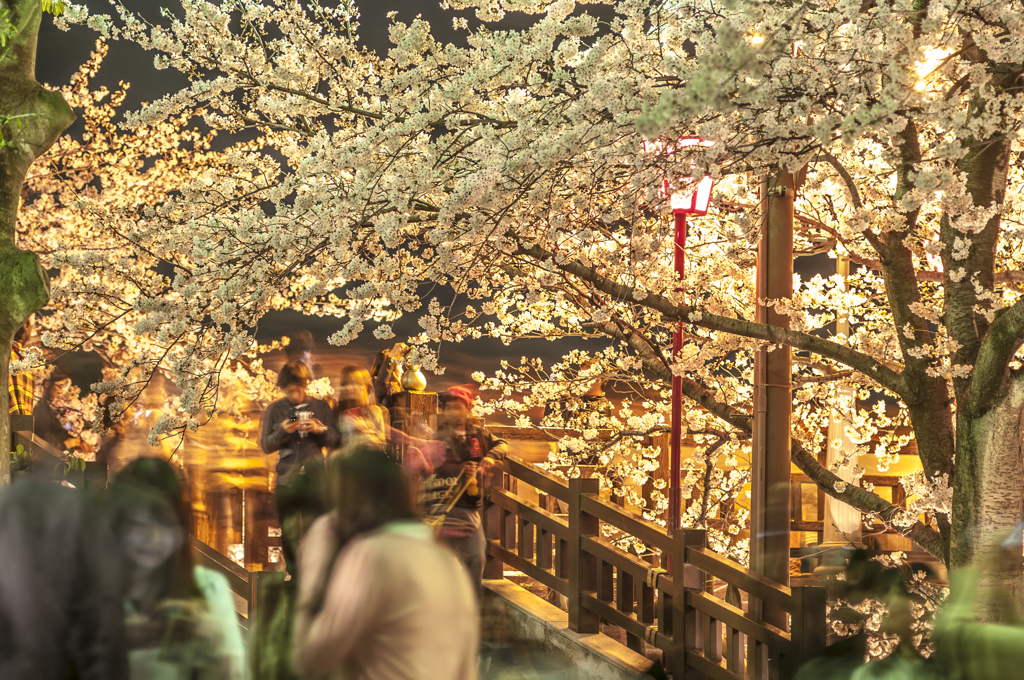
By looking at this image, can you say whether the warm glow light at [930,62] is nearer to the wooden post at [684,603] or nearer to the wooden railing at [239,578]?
the wooden post at [684,603]

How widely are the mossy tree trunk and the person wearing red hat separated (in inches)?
125

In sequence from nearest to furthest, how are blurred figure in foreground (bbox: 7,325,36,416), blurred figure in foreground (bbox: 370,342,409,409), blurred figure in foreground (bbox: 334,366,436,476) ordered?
1. blurred figure in foreground (bbox: 334,366,436,476)
2. blurred figure in foreground (bbox: 370,342,409,409)
3. blurred figure in foreground (bbox: 7,325,36,416)

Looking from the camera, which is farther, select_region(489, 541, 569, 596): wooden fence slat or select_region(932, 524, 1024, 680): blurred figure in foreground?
select_region(489, 541, 569, 596): wooden fence slat

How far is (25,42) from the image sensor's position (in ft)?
22.1

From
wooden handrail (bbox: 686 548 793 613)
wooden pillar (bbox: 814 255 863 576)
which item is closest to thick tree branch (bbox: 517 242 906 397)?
wooden handrail (bbox: 686 548 793 613)

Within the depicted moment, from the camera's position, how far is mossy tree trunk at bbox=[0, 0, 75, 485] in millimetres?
6312

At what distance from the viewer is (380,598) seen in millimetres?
2553

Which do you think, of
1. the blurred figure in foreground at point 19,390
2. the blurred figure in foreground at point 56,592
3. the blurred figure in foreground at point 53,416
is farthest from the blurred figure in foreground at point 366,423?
the blurred figure in foreground at point 53,416

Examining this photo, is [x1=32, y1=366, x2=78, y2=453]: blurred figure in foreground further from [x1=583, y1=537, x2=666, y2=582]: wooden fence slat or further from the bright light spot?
the bright light spot

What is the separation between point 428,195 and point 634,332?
263 centimetres

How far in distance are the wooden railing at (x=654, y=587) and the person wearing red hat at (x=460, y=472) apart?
85 cm

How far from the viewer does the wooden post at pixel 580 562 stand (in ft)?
22.3

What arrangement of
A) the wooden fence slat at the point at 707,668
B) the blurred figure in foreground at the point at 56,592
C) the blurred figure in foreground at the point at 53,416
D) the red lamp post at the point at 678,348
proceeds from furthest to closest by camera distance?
the blurred figure in foreground at the point at 53,416 < the red lamp post at the point at 678,348 < the wooden fence slat at the point at 707,668 < the blurred figure in foreground at the point at 56,592

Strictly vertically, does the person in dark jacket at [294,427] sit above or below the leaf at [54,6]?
below
